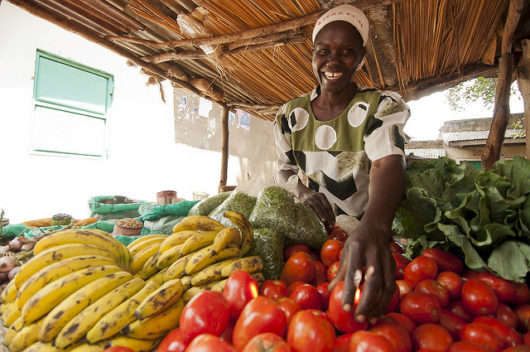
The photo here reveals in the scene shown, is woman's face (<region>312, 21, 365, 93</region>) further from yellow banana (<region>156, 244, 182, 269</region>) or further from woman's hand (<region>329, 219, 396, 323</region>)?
yellow banana (<region>156, 244, 182, 269</region>)

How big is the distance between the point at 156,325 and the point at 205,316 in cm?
22

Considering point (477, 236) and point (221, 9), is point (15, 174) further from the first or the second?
point (477, 236)

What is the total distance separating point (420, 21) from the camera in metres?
2.69

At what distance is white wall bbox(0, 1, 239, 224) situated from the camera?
16.7 ft

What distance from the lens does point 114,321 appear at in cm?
91

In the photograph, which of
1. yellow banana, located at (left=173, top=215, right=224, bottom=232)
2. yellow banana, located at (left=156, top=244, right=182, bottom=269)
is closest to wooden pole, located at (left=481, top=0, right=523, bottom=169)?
yellow banana, located at (left=173, top=215, right=224, bottom=232)

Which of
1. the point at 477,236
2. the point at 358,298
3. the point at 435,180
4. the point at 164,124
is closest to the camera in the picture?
the point at 358,298

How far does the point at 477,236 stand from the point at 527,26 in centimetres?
265

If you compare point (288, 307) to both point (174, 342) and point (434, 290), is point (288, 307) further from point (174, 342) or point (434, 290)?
point (434, 290)

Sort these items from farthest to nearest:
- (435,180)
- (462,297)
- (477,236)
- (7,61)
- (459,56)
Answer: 1. (7,61)
2. (459,56)
3. (435,180)
4. (477,236)
5. (462,297)

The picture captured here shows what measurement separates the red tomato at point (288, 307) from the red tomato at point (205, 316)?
191mm

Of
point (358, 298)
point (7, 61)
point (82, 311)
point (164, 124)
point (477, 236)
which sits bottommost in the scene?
point (82, 311)

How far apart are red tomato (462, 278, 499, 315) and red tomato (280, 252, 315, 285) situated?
61 centimetres

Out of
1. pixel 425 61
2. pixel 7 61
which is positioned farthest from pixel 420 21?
pixel 7 61
